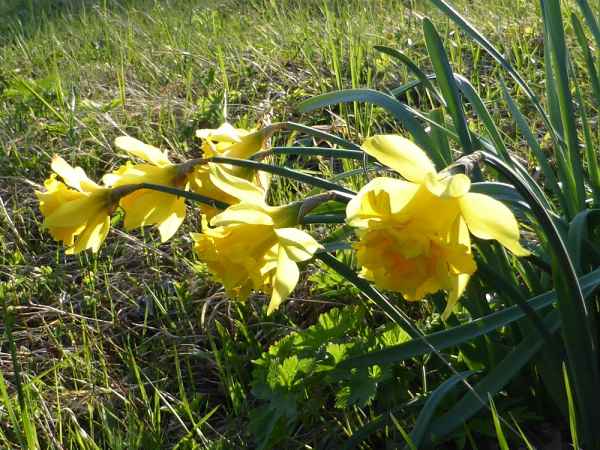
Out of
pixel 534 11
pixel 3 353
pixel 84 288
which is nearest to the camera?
pixel 3 353

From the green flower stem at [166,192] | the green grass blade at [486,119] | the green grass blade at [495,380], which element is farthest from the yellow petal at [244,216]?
the green grass blade at [486,119]

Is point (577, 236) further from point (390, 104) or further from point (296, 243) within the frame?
point (296, 243)

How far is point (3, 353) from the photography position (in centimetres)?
169

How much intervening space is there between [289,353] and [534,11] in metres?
2.39

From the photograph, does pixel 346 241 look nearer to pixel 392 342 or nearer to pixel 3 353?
pixel 392 342

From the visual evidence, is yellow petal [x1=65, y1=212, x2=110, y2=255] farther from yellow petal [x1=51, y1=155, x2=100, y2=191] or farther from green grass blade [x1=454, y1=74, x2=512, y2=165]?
green grass blade [x1=454, y1=74, x2=512, y2=165]

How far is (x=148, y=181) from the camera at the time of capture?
3.64 feet

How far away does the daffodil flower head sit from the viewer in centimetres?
111

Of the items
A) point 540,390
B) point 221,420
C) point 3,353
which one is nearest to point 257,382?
point 221,420

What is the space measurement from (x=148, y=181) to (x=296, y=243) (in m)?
0.32

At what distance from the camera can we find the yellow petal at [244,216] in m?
0.90

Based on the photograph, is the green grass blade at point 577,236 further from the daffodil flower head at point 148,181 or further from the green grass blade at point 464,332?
the daffodil flower head at point 148,181

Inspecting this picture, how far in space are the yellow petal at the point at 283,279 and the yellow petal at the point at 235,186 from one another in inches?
4.6

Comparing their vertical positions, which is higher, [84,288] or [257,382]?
[257,382]
